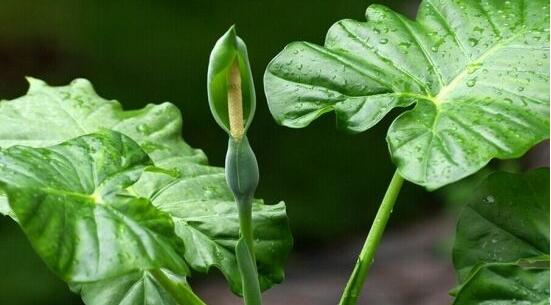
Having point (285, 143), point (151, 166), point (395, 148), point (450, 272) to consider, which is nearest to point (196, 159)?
point (151, 166)

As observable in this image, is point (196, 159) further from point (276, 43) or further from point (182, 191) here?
point (276, 43)

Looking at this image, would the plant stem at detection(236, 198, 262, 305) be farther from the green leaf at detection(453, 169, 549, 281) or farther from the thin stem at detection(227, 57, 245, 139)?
the green leaf at detection(453, 169, 549, 281)

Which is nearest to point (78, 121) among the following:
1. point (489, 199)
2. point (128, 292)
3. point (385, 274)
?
point (128, 292)

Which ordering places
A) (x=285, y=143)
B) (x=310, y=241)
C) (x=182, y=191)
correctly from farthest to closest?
(x=310, y=241) → (x=285, y=143) → (x=182, y=191)

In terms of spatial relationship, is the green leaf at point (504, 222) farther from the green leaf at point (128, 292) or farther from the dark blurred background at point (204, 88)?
the dark blurred background at point (204, 88)

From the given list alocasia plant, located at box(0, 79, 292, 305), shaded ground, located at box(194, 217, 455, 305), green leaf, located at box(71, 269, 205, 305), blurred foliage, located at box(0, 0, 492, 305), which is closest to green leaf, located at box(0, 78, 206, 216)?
alocasia plant, located at box(0, 79, 292, 305)

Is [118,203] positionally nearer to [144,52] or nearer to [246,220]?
[246,220]

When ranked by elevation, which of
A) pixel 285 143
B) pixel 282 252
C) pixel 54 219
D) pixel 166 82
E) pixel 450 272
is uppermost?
pixel 54 219
